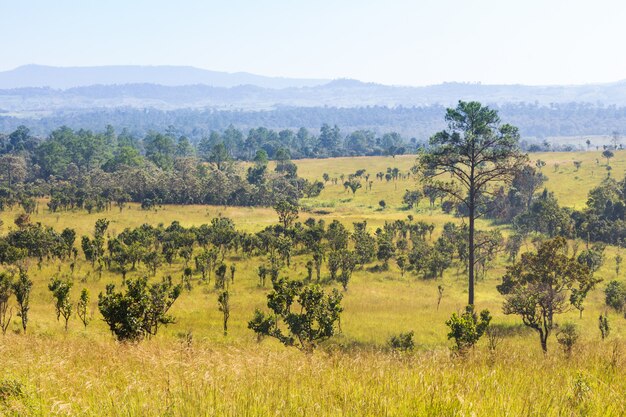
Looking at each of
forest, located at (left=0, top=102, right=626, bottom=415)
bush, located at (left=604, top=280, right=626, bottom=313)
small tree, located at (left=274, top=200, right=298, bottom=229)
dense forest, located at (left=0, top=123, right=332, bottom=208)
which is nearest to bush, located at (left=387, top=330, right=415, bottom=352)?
forest, located at (left=0, top=102, right=626, bottom=415)

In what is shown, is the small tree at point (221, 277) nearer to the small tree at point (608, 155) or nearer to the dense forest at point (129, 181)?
the dense forest at point (129, 181)

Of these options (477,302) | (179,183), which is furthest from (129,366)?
(179,183)

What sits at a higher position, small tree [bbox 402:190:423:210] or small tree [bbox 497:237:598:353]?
small tree [bbox 497:237:598:353]

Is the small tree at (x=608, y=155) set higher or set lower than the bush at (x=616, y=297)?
higher

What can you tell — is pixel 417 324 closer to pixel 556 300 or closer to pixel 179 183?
pixel 556 300

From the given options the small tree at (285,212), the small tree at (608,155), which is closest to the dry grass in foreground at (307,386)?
the small tree at (285,212)

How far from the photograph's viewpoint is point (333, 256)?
50750 mm

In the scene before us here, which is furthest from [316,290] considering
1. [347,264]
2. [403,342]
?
[347,264]

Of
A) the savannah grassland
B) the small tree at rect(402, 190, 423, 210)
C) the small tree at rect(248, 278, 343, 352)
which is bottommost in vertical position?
the small tree at rect(402, 190, 423, 210)

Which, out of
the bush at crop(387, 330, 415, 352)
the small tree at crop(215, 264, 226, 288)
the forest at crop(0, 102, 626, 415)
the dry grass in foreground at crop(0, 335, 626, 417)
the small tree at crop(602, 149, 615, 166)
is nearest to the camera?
the dry grass in foreground at crop(0, 335, 626, 417)

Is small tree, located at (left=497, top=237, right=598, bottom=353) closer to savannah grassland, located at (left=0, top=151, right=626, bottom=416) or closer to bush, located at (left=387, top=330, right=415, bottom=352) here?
bush, located at (left=387, top=330, right=415, bottom=352)

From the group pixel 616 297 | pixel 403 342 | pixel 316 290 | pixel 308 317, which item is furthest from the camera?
pixel 616 297

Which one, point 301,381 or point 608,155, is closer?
point 301,381

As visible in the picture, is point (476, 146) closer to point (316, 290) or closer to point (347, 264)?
point (316, 290)
